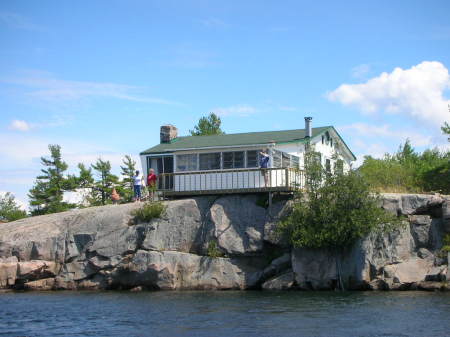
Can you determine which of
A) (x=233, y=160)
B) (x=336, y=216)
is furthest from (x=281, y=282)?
(x=233, y=160)

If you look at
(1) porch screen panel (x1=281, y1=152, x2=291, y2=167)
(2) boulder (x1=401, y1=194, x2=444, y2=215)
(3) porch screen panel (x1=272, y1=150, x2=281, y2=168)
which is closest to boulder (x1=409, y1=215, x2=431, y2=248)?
(2) boulder (x1=401, y1=194, x2=444, y2=215)

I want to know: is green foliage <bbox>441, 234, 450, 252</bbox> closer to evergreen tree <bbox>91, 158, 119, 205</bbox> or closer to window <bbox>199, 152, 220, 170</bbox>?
window <bbox>199, 152, 220, 170</bbox>

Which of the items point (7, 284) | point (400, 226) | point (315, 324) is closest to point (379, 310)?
point (315, 324)

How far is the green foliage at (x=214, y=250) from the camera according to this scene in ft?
121

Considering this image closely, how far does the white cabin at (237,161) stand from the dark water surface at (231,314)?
7667 mm

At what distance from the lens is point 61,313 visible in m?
27.5

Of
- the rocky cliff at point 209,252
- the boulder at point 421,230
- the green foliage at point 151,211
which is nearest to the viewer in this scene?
the rocky cliff at point 209,252

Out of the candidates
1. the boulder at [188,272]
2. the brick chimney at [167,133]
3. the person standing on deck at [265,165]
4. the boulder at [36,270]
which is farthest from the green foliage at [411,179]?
the boulder at [36,270]

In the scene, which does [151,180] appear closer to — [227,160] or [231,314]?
[227,160]

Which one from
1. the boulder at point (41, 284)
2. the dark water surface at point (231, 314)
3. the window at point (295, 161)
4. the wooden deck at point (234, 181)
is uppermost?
the window at point (295, 161)

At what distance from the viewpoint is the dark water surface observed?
74.0 feet

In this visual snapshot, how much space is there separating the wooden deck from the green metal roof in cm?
251

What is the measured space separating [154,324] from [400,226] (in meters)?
A: 16.4

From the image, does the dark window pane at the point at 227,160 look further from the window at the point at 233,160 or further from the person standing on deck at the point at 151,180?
the person standing on deck at the point at 151,180
